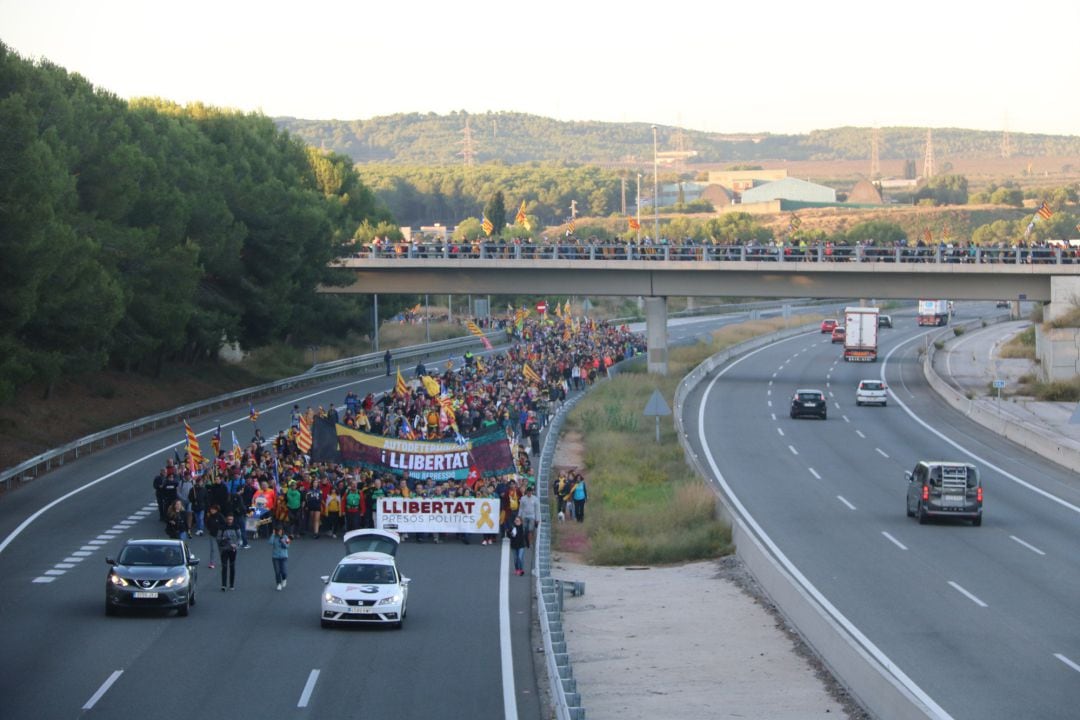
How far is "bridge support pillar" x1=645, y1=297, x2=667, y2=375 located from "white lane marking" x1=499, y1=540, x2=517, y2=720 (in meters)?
42.2

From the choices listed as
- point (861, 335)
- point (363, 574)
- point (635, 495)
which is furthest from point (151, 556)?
point (861, 335)

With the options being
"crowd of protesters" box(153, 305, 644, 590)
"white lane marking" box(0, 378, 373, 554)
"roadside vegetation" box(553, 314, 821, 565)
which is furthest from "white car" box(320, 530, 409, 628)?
"white lane marking" box(0, 378, 373, 554)

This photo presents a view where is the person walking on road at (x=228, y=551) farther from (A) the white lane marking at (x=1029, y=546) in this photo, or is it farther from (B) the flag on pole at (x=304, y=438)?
(A) the white lane marking at (x=1029, y=546)

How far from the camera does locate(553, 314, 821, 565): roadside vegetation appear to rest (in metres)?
32.3

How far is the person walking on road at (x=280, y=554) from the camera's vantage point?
84.2ft

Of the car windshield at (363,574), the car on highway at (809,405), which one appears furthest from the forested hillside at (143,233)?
the car on highway at (809,405)

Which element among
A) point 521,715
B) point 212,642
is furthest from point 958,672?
point 212,642

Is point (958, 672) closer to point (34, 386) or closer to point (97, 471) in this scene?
point (97, 471)

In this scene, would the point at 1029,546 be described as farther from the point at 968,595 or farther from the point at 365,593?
the point at 365,593

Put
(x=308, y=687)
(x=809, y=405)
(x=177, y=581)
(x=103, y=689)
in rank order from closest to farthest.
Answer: (x=103, y=689)
(x=308, y=687)
(x=177, y=581)
(x=809, y=405)

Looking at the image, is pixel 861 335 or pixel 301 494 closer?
pixel 301 494

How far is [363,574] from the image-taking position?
23.3 meters

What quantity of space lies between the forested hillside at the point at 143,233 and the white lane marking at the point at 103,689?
19588 millimetres

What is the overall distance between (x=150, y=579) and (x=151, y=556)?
0.42 m
